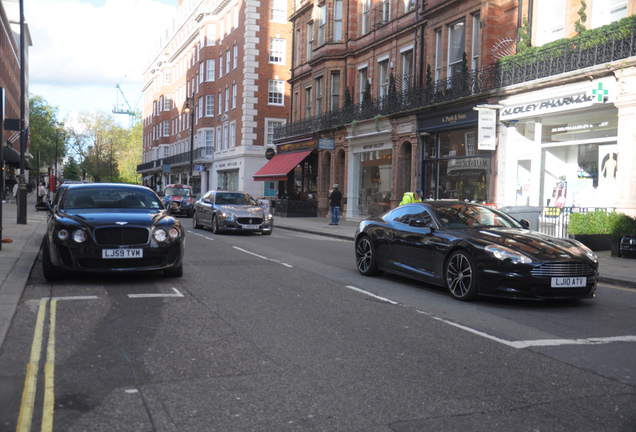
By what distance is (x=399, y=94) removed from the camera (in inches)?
1049

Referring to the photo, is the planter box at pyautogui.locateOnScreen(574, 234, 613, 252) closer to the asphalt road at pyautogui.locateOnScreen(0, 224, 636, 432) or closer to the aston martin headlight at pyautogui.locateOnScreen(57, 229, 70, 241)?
the asphalt road at pyautogui.locateOnScreen(0, 224, 636, 432)

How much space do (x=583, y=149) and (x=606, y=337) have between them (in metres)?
12.8

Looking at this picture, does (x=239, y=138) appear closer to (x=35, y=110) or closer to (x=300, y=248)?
(x=300, y=248)

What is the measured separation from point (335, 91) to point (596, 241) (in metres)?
20.3

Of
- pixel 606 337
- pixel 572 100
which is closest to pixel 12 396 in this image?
pixel 606 337

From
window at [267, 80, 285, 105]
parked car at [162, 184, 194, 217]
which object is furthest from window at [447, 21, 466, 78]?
window at [267, 80, 285, 105]

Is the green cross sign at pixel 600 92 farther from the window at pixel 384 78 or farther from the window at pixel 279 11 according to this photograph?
the window at pixel 279 11

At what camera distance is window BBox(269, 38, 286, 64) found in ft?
156

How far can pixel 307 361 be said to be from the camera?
511cm

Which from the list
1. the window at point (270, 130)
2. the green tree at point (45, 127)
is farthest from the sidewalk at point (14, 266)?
the green tree at point (45, 127)

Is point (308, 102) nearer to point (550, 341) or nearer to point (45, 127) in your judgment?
point (550, 341)

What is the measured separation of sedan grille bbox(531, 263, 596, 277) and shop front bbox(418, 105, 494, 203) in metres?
12.8

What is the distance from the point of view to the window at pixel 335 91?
33188 millimetres

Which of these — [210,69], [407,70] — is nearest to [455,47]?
[407,70]
